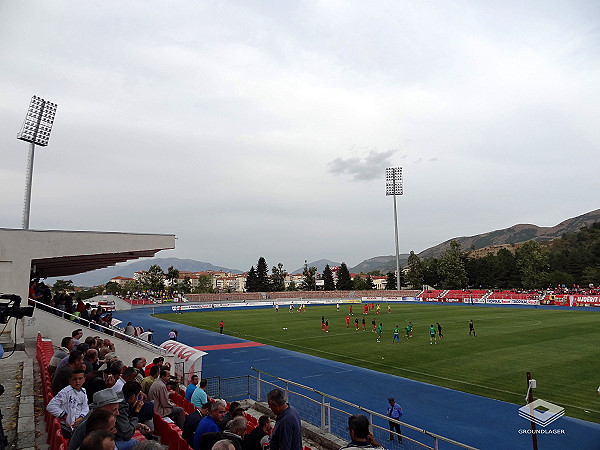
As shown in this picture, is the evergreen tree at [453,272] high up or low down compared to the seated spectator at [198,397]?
up

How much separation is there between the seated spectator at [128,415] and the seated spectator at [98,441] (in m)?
1.98

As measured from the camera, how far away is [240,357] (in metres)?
23.4

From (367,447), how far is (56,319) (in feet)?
56.7

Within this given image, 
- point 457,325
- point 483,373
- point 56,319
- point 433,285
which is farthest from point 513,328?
point 433,285

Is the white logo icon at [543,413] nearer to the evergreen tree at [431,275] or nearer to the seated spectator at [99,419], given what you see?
the seated spectator at [99,419]

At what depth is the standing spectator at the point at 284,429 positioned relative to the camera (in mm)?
4844

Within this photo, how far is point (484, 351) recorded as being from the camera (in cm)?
2306

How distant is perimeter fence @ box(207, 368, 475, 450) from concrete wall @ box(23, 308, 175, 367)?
3.06 metres

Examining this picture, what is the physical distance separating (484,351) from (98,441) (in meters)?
24.3

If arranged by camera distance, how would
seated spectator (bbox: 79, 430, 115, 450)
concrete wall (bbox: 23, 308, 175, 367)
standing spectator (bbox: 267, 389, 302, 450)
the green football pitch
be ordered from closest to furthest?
seated spectator (bbox: 79, 430, 115, 450) → standing spectator (bbox: 267, 389, 302, 450) → the green football pitch → concrete wall (bbox: 23, 308, 175, 367)

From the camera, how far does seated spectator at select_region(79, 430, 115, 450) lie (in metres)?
2.87

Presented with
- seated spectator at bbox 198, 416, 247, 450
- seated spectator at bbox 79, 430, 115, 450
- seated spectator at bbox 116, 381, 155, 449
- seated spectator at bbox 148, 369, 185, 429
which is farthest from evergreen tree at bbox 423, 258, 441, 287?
seated spectator at bbox 79, 430, 115, 450

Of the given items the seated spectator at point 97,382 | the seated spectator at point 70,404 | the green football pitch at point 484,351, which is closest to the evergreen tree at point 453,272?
the green football pitch at point 484,351

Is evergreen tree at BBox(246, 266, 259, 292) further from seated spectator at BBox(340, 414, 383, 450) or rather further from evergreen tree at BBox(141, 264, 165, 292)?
seated spectator at BBox(340, 414, 383, 450)
